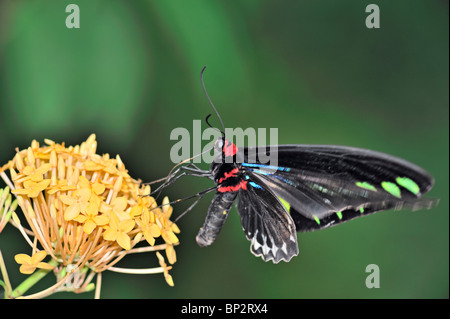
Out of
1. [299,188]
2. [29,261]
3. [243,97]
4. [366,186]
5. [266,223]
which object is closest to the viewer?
[29,261]

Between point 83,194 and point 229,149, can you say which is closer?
point 83,194

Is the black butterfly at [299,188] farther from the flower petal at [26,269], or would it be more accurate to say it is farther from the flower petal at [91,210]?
the flower petal at [26,269]

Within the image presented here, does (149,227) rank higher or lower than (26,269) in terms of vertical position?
higher

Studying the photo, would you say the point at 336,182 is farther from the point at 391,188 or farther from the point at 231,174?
the point at 231,174

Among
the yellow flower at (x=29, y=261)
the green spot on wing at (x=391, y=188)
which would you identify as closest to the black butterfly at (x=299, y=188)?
the green spot on wing at (x=391, y=188)

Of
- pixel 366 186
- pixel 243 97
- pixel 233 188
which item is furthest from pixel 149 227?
pixel 243 97

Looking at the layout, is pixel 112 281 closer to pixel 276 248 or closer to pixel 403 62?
pixel 276 248
